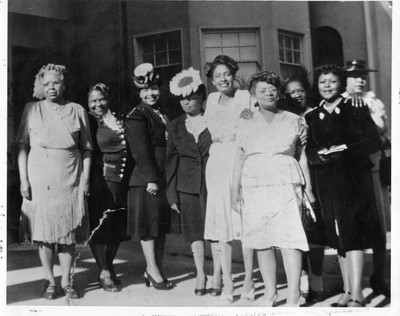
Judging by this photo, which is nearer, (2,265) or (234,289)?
(234,289)

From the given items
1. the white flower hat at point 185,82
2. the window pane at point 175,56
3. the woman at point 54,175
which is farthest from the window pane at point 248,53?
the woman at point 54,175

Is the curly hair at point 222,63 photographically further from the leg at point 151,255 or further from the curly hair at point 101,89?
the leg at point 151,255

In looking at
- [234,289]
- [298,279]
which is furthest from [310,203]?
[234,289]

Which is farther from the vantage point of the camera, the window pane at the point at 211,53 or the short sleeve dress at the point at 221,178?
the window pane at the point at 211,53

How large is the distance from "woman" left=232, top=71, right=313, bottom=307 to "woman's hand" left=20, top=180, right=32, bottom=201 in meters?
1.54

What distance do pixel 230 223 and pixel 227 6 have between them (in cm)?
166

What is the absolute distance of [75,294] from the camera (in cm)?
355

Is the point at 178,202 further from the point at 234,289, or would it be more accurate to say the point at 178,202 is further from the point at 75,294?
the point at 75,294

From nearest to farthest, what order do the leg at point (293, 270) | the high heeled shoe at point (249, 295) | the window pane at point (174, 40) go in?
the leg at point (293, 270)
the high heeled shoe at point (249, 295)
the window pane at point (174, 40)

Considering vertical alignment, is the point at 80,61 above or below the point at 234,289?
above

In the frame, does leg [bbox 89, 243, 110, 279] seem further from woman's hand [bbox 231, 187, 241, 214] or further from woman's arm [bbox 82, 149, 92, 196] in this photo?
woman's hand [bbox 231, 187, 241, 214]

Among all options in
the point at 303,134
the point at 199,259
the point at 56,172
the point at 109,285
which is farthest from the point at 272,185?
the point at 56,172

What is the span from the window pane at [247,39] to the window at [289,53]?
7.8 inches

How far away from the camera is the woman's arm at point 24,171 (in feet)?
11.7
